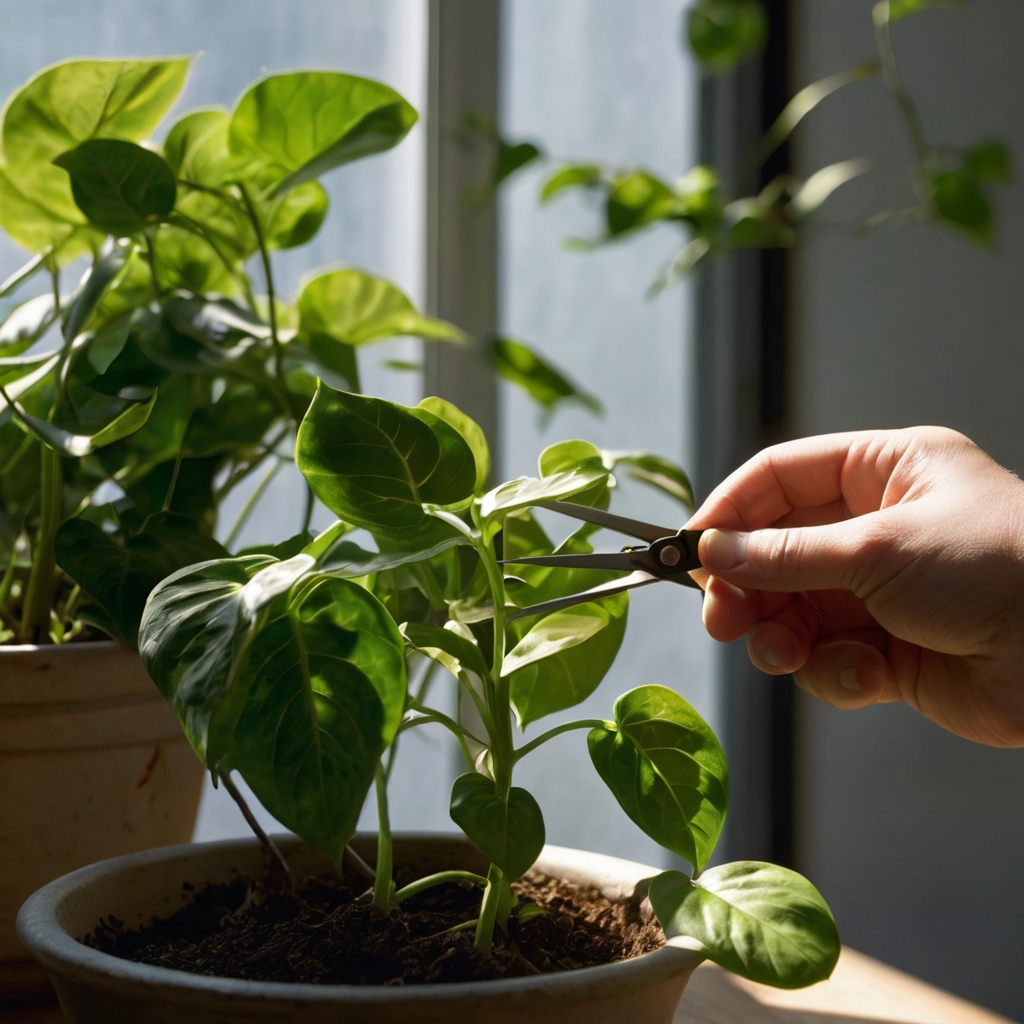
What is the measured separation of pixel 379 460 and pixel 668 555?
0.52 ft

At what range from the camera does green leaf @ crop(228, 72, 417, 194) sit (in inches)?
21.8

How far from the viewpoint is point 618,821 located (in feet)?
4.28

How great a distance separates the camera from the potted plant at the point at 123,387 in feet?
1.70

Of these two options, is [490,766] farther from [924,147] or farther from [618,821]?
[924,147]

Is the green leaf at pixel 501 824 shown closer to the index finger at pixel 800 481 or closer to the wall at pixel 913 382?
the index finger at pixel 800 481

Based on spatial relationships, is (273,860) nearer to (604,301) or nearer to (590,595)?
(590,595)

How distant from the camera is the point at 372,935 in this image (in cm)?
39

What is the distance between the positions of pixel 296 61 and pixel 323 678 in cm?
85

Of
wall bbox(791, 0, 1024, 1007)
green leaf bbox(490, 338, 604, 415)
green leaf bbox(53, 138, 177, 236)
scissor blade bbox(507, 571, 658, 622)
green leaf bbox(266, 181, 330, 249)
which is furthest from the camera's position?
wall bbox(791, 0, 1024, 1007)

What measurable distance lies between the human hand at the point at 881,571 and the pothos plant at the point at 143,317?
0.86 feet

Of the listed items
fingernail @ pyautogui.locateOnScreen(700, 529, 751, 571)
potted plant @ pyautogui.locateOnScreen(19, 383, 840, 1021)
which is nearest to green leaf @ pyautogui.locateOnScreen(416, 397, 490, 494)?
potted plant @ pyautogui.locateOnScreen(19, 383, 840, 1021)

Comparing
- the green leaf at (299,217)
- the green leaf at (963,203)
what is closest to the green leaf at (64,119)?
the green leaf at (299,217)

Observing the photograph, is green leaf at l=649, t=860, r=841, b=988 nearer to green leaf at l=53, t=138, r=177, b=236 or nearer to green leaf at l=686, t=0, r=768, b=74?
green leaf at l=53, t=138, r=177, b=236

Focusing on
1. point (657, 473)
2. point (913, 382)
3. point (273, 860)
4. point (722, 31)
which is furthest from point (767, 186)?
point (273, 860)
